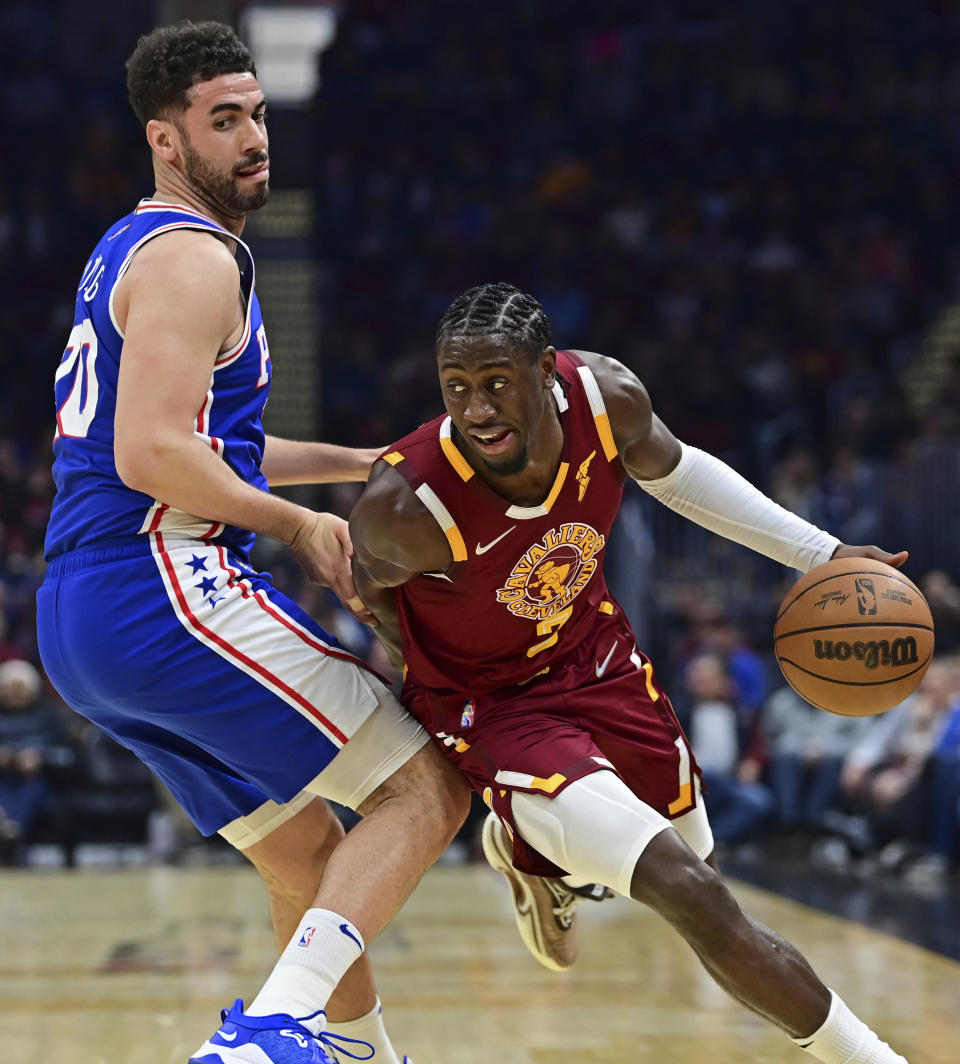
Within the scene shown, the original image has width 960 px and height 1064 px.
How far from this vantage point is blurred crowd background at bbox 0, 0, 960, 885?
11.4 metres

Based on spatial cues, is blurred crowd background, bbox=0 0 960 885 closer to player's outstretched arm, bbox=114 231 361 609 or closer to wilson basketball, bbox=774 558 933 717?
wilson basketball, bbox=774 558 933 717

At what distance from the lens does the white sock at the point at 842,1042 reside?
2.96 metres

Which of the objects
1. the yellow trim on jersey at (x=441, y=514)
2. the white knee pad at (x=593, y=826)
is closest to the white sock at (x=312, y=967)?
the white knee pad at (x=593, y=826)

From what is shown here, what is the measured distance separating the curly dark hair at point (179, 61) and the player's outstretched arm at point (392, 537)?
0.83 meters

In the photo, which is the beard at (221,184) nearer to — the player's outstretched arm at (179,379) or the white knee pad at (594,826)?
the player's outstretched arm at (179,379)

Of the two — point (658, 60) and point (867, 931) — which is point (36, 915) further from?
point (658, 60)

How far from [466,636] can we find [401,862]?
568 millimetres

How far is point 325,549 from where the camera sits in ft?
10.0

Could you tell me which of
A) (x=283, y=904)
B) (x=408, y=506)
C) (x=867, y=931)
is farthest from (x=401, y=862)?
(x=867, y=931)

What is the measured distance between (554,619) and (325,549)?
1.82ft

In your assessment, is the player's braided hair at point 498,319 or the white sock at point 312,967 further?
the player's braided hair at point 498,319

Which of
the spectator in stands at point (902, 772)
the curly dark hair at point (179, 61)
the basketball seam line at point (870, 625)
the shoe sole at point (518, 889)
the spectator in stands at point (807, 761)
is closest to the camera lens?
the curly dark hair at point (179, 61)

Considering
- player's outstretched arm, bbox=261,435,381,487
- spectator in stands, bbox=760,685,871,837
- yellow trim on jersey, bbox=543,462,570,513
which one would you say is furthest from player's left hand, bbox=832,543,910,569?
spectator in stands, bbox=760,685,871,837

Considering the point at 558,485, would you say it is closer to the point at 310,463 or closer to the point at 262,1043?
the point at 310,463
